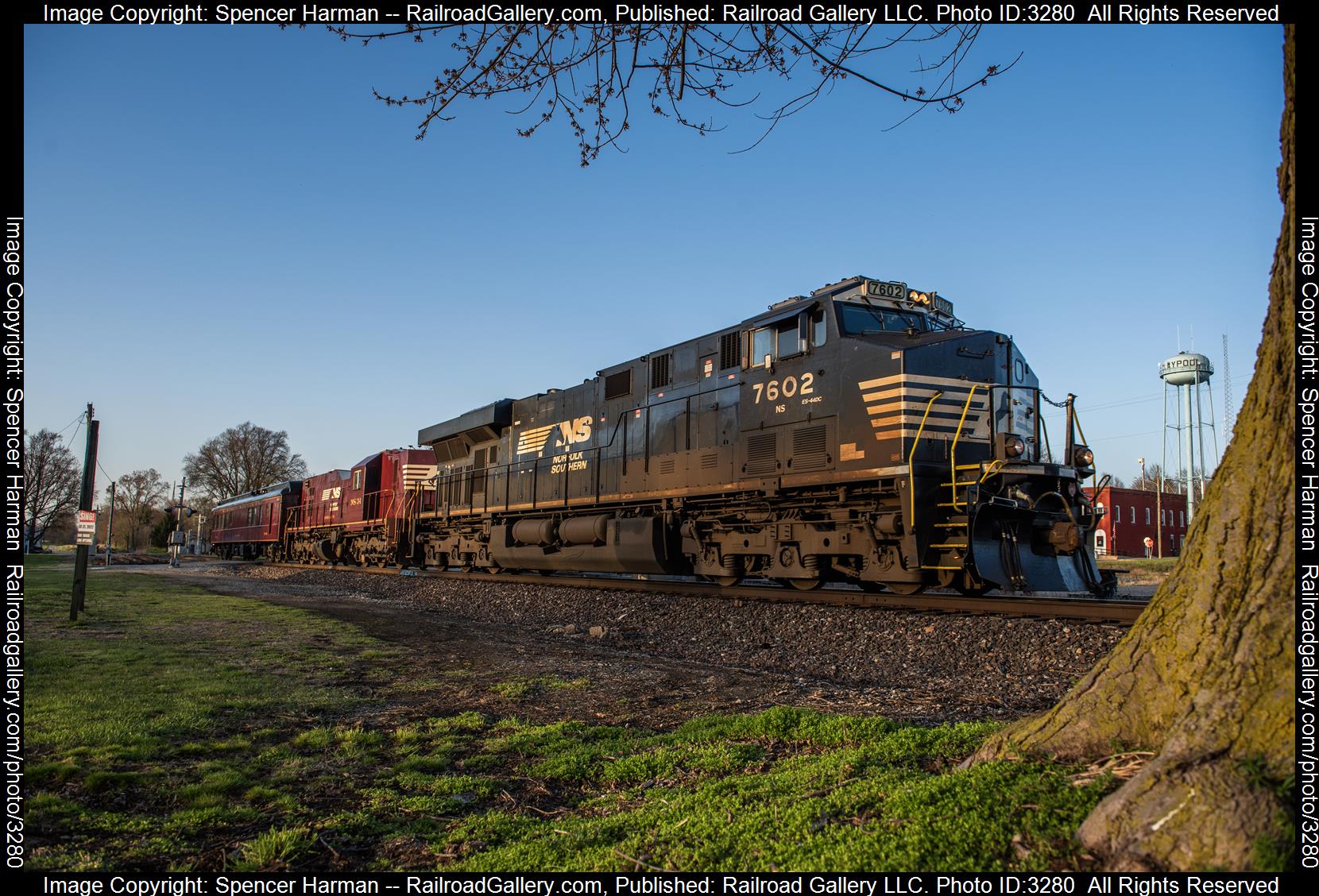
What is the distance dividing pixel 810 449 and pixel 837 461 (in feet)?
1.92

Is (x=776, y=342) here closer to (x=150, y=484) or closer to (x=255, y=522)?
(x=255, y=522)

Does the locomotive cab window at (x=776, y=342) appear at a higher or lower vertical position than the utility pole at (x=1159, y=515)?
higher

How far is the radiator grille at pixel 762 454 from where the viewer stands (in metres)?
11.8


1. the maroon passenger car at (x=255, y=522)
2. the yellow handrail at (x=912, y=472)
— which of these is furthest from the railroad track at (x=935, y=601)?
the maroon passenger car at (x=255, y=522)

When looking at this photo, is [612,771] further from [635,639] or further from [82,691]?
[635,639]

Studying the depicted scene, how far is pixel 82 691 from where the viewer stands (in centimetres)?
570

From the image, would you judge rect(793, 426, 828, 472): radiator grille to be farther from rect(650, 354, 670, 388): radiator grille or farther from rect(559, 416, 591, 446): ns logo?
rect(559, 416, 591, 446): ns logo

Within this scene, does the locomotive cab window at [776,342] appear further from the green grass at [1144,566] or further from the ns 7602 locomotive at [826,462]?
the green grass at [1144,566]

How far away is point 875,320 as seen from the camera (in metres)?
11.2

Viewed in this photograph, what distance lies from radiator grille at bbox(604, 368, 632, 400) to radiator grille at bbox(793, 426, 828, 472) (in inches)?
189

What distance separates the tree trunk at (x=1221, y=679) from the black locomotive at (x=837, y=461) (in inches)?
244

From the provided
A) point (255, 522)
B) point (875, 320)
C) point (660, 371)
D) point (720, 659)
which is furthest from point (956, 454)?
point (255, 522)

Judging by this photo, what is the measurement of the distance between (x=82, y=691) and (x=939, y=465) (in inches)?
351
